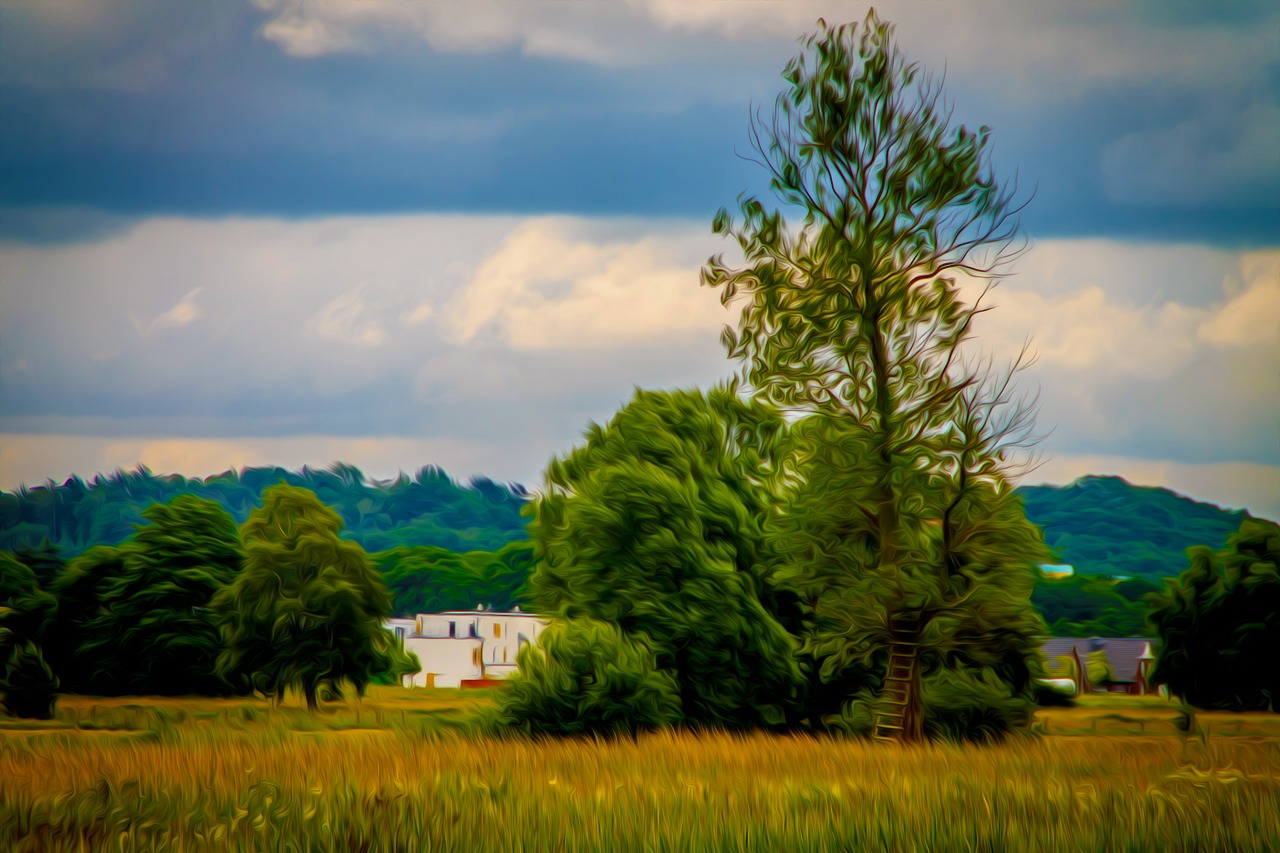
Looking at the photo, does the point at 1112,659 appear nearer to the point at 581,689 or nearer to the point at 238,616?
the point at 581,689

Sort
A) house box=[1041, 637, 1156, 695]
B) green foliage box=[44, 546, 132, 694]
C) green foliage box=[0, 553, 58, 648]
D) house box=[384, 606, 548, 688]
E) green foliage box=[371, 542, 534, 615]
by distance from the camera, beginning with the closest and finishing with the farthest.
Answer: house box=[1041, 637, 1156, 695] < green foliage box=[0, 553, 58, 648] < green foliage box=[44, 546, 132, 694] < house box=[384, 606, 548, 688] < green foliage box=[371, 542, 534, 615]

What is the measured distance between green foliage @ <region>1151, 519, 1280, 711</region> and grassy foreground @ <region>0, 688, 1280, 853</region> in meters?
1.57

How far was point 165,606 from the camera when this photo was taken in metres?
17.3

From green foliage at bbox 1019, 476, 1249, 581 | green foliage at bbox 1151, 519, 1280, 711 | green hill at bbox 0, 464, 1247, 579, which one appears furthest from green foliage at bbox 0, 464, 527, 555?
green foliage at bbox 1151, 519, 1280, 711

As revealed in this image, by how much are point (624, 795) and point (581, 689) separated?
4.42 meters

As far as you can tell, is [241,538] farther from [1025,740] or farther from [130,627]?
[1025,740]

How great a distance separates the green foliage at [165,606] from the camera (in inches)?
633

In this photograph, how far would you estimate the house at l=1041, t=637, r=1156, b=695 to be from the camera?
42.8 ft

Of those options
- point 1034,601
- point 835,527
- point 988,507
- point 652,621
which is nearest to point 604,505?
point 652,621

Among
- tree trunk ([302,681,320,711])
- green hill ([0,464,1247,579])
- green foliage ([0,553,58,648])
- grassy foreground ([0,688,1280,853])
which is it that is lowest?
grassy foreground ([0,688,1280,853])

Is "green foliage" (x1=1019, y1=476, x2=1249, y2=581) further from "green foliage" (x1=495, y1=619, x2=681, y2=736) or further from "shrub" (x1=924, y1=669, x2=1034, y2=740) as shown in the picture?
"green foliage" (x1=495, y1=619, x2=681, y2=736)

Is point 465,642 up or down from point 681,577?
down

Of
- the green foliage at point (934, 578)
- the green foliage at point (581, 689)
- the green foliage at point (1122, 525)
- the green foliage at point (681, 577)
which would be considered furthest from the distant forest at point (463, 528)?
the green foliage at point (581, 689)

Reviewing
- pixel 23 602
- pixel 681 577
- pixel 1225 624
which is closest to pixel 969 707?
pixel 1225 624
